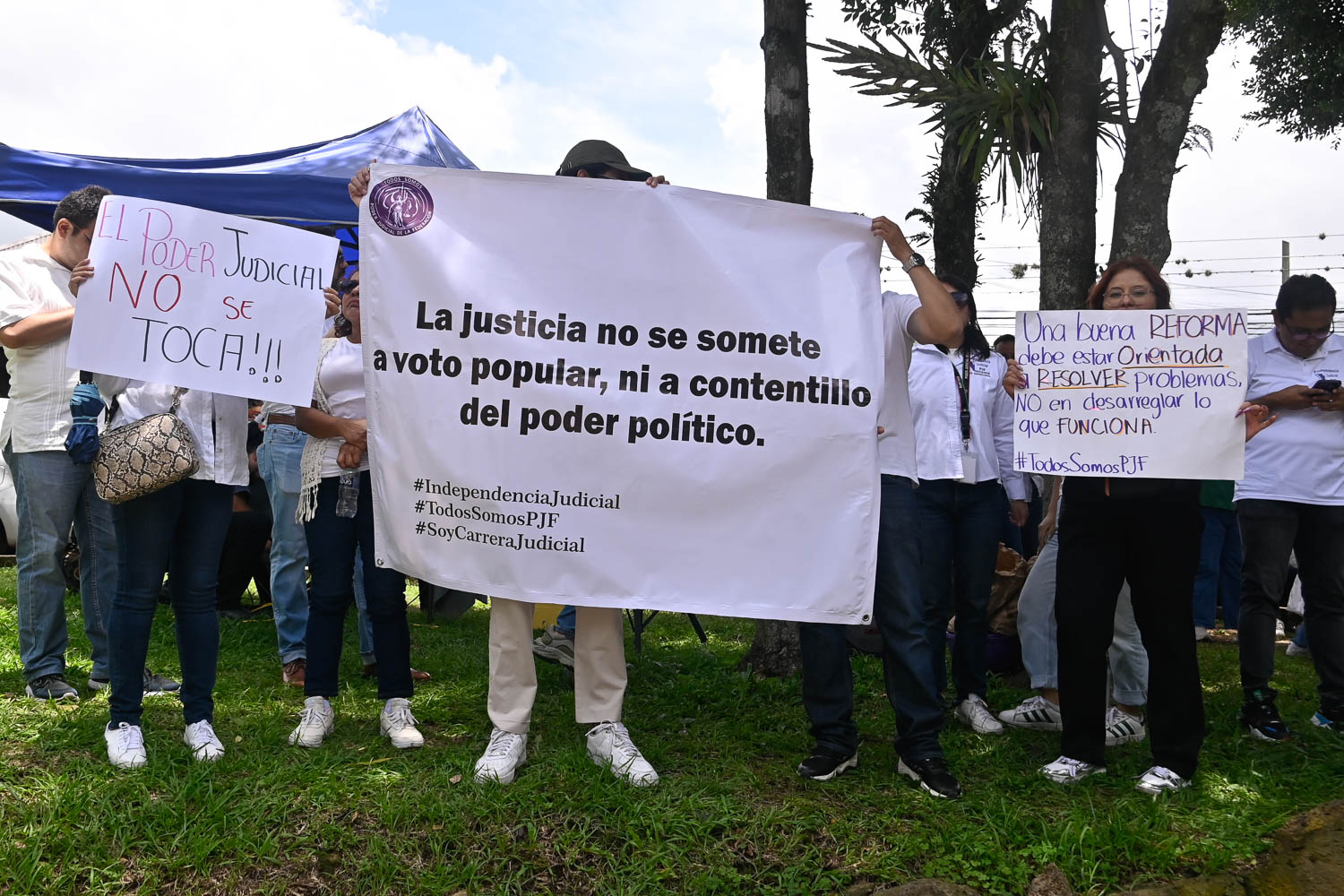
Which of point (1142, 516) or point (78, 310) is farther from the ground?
point (78, 310)

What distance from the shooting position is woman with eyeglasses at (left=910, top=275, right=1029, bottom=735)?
4727 mm

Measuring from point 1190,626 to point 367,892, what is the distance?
10.1ft

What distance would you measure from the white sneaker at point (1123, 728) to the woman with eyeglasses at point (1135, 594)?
0.57 m

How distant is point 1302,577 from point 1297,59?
6.82 m

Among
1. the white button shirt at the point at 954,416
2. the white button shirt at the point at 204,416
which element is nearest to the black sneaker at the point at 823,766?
Answer: the white button shirt at the point at 954,416

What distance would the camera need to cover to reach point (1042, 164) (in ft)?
25.2

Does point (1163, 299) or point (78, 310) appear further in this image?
point (1163, 299)

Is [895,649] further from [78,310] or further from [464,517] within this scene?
[78,310]

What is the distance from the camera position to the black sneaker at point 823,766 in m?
3.95

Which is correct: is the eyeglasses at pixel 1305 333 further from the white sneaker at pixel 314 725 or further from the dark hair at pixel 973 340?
the white sneaker at pixel 314 725

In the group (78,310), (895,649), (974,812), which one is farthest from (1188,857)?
(78,310)

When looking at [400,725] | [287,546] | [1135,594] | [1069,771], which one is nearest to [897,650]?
[1069,771]

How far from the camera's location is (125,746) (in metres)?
3.84

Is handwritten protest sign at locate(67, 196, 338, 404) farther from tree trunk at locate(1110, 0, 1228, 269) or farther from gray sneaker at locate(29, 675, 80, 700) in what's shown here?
tree trunk at locate(1110, 0, 1228, 269)
